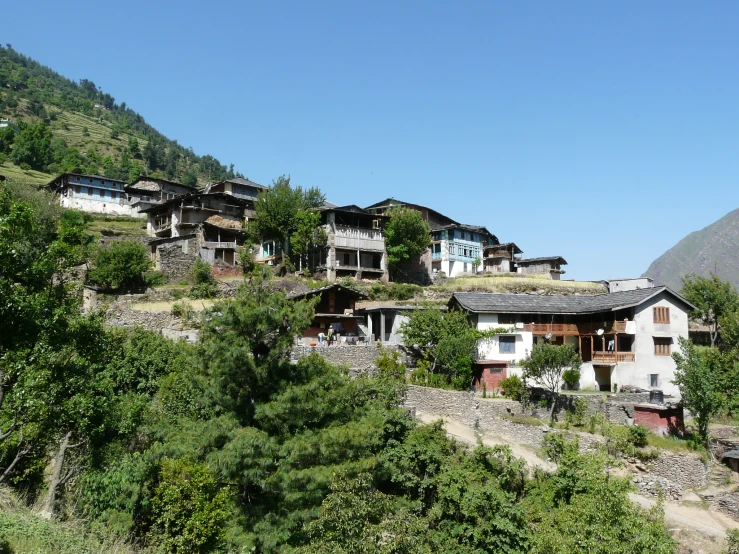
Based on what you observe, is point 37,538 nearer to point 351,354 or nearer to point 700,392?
point 351,354

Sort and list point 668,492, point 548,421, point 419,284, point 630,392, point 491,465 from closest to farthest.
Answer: point 491,465 → point 668,492 → point 548,421 → point 630,392 → point 419,284

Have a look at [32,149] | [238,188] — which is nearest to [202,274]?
[238,188]

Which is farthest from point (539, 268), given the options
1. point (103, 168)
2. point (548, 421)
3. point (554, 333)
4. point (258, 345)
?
point (103, 168)

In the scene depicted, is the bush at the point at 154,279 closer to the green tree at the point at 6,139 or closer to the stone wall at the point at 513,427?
the stone wall at the point at 513,427

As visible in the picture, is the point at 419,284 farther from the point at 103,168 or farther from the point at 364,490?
the point at 103,168

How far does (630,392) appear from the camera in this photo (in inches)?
1326

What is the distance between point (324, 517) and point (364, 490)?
1.65 m

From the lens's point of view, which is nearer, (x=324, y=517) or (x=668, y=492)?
(x=324, y=517)

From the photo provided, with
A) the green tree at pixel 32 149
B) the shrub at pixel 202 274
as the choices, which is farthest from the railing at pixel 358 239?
the green tree at pixel 32 149

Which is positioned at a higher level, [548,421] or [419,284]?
[419,284]

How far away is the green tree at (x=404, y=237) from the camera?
53.7 metres

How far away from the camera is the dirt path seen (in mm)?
23016

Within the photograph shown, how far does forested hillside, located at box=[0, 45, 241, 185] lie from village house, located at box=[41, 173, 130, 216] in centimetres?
965

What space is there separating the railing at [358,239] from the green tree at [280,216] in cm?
337
